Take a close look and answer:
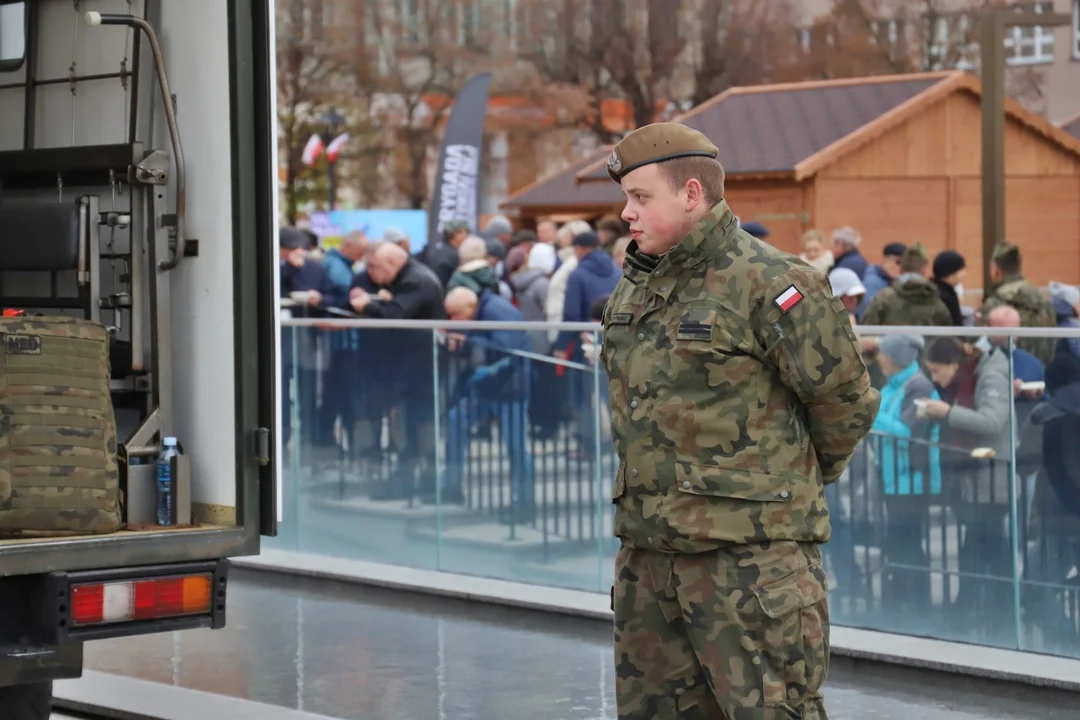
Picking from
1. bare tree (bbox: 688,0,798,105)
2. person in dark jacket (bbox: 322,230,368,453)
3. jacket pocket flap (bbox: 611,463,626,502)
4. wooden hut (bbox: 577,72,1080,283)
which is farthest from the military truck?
bare tree (bbox: 688,0,798,105)

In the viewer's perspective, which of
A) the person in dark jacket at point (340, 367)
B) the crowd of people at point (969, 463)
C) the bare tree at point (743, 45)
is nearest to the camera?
the crowd of people at point (969, 463)

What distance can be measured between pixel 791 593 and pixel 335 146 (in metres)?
34.4

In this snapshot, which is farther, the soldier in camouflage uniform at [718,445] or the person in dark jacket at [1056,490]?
the person in dark jacket at [1056,490]

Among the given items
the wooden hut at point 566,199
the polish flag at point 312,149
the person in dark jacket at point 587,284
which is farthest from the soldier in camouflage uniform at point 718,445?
the polish flag at point 312,149

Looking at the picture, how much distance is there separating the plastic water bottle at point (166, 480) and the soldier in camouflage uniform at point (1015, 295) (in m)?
5.44

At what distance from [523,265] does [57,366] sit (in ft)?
32.0

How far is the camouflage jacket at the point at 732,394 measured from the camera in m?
4.04

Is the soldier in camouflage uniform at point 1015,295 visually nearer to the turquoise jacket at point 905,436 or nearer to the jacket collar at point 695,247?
the turquoise jacket at point 905,436

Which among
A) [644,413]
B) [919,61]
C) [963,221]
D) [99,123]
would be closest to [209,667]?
[99,123]

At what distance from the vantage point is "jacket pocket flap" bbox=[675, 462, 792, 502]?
4031 millimetres

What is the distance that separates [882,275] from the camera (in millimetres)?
13336

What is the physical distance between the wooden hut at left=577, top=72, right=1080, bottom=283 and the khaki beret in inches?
645

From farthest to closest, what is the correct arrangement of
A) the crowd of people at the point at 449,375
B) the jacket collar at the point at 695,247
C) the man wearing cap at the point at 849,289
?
the man wearing cap at the point at 849,289
the crowd of people at the point at 449,375
the jacket collar at the point at 695,247

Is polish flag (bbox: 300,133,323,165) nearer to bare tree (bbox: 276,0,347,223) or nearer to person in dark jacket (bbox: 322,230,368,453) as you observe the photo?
bare tree (bbox: 276,0,347,223)
